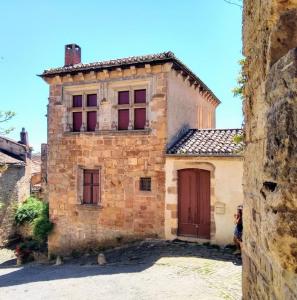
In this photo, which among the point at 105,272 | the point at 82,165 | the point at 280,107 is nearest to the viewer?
the point at 280,107

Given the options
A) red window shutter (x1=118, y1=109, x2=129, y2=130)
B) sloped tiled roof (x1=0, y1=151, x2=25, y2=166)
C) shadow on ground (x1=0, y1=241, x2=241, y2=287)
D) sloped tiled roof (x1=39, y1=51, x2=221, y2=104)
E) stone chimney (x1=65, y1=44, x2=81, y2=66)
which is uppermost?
stone chimney (x1=65, y1=44, x2=81, y2=66)

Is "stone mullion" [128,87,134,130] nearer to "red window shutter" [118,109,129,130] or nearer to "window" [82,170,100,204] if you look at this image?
"red window shutter" [118,109,129,130]

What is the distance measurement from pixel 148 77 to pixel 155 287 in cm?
669

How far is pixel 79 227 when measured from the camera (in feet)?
38.1

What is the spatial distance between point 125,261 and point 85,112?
5.54 meters

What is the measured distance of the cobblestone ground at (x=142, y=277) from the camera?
21.5 ft

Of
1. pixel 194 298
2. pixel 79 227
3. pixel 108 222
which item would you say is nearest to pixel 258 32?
pixel 194 298

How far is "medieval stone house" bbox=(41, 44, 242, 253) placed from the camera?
1016 cm

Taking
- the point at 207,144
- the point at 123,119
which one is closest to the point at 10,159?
the point at 123,119

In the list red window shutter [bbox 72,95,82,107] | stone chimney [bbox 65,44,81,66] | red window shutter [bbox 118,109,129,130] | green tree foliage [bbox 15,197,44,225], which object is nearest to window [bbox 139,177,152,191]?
red window shutter [bbox 118,109,129,130]

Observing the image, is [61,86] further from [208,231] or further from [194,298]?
[194,298]

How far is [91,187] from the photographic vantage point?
37.9 feet

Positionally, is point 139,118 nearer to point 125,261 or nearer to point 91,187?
point 91,187

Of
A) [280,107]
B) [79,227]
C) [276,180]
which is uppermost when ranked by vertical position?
[280,107]
